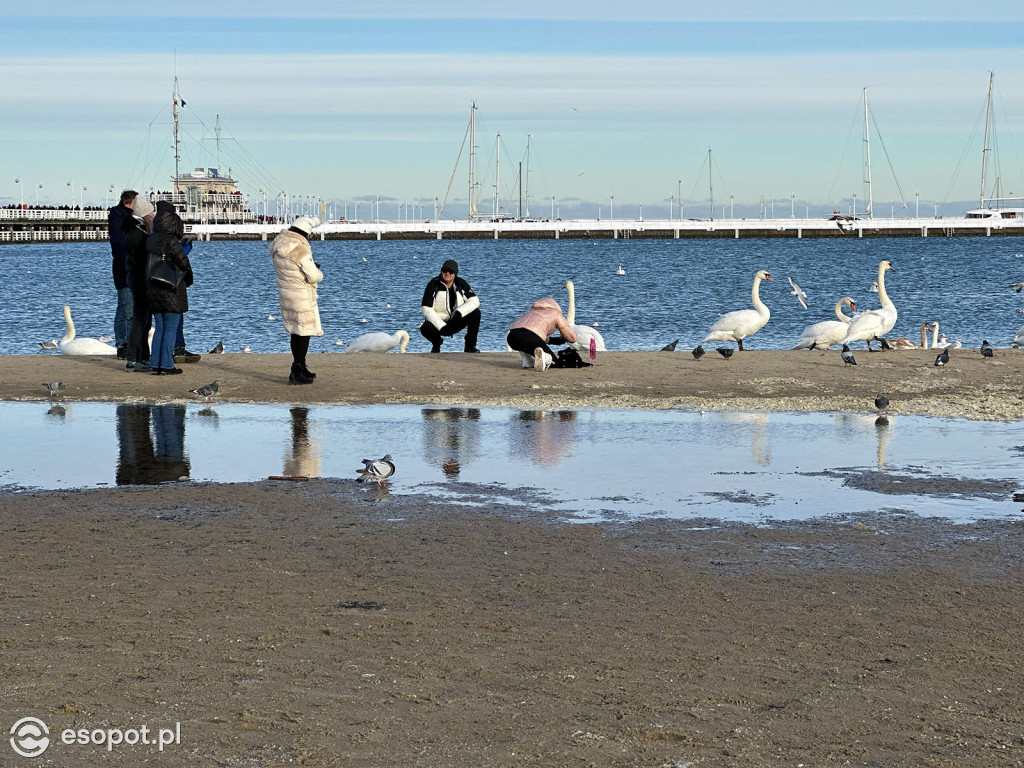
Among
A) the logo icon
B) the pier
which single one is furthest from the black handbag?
the pier

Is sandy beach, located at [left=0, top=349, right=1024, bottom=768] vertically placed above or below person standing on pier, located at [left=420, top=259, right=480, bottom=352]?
below

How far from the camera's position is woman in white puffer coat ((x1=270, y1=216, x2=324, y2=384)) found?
1239cm

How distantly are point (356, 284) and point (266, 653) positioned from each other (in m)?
59.3

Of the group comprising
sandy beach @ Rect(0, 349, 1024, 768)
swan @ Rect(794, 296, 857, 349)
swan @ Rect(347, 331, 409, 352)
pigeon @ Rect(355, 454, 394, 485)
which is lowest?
sandy beach @ Rect(0, 349, 1024, 768)

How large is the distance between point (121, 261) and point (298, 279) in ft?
9.26

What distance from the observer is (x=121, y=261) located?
14.2 meters

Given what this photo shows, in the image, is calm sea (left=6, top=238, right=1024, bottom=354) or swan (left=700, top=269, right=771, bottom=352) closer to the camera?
swan (left=700, top=269, right=771, bottom=352)

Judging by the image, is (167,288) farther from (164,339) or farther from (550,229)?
(550,229)

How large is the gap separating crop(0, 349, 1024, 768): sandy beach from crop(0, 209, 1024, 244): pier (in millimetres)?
134163

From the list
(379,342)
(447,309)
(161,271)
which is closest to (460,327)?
(447,309)

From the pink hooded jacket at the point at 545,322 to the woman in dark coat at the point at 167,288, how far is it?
3489mm

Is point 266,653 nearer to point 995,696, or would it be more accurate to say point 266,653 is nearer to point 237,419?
point 995,696

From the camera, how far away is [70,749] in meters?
3.88

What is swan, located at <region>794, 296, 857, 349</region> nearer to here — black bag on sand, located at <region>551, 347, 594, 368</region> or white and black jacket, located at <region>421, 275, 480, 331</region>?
black bag on sand, located at <region>551, 347, 594, 368</region>
